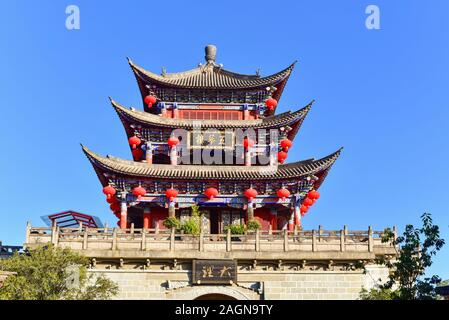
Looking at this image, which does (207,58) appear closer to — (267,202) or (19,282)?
(267,202)

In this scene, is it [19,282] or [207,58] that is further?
[207,58]

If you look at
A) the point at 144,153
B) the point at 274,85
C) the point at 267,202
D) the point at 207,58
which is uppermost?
the point at 207,58

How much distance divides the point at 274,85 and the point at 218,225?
938 cm

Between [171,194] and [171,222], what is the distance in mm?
1892

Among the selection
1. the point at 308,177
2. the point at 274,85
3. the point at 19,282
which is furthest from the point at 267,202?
the point at 19,282

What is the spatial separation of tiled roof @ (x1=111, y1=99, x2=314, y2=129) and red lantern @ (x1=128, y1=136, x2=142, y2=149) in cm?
104

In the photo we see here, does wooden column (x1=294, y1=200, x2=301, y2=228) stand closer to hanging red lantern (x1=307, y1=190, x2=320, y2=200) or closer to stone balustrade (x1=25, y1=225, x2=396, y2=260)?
hanging red lantern (x1=307, y1=190, x2=320, y2=200)

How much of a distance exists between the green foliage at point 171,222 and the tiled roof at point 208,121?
5.87 m

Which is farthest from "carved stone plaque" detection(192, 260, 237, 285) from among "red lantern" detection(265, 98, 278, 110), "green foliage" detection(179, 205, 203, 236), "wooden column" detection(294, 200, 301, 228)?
"red lantern" detection(265, 98, 278, 110)

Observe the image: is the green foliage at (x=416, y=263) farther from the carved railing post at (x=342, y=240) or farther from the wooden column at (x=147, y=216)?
the wooden column at (x=147, y=216)

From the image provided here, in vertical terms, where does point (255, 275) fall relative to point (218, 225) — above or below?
below

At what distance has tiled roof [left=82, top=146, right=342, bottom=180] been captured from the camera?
28.8 m

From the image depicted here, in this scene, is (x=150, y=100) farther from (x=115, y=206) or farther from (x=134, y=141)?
(x=115, y=206)

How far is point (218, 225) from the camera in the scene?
98.5 ft
